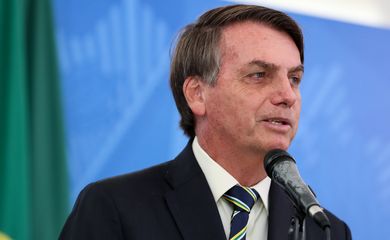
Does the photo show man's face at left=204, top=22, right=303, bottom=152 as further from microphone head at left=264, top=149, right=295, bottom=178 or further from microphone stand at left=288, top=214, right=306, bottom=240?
microphone stand at left=288, top=214, right=306, bottom=240

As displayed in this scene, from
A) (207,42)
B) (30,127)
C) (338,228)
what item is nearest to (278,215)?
(338,228)

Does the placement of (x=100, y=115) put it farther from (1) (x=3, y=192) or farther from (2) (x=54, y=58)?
(1) (x=3, y=192)

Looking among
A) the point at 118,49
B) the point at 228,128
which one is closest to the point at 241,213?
the point at 228,128

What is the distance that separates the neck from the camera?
7.67ft

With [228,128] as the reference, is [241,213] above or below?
below

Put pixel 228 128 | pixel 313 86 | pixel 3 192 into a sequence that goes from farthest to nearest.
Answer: pixel 313 86 → pixel 3 192 → pixel 228 128

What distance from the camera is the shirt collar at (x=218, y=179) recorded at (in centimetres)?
229

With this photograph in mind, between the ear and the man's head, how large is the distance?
20mm

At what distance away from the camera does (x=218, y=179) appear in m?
2.32

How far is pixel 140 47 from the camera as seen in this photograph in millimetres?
3555

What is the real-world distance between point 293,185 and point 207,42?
89cm

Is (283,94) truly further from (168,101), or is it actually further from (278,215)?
(168,101)

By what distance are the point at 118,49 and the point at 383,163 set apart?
173 cm

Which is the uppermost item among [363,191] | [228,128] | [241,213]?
[228,128]
